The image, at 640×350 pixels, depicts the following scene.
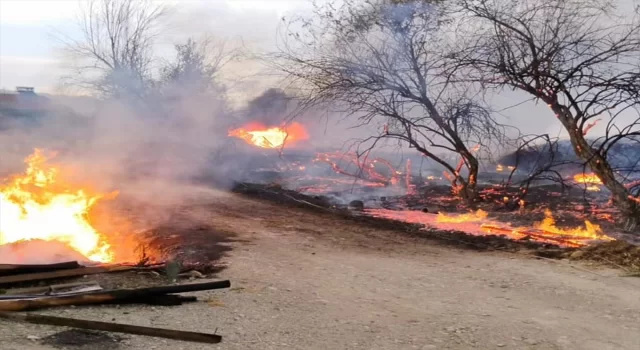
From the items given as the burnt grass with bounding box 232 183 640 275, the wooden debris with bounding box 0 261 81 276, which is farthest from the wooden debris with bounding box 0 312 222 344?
the burnt grass with bounding box 232 183 640 275

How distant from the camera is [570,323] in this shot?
5.10 meters

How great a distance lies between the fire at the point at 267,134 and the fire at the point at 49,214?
7327mm

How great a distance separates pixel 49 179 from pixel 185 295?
776 cm

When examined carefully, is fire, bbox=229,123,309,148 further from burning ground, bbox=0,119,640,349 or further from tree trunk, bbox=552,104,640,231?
tree trunk, bbox=552,104,640,231

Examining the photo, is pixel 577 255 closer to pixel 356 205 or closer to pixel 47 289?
pixel 356 205

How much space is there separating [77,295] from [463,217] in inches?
326

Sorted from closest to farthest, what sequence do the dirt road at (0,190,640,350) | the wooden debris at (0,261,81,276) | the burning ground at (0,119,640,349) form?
1. the dirt road at (0,190,640,350)
2. the burning ground at (0,119,640,349)
3. the wooden debris at (0,261,81,276)

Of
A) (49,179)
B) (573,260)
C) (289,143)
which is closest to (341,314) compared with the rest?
(573,260)

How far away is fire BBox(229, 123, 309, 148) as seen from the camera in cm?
1848

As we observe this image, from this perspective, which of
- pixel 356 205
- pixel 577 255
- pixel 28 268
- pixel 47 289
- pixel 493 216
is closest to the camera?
pixel 47 289

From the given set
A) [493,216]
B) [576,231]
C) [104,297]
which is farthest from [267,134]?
[104,297]

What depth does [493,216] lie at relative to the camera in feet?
37.8

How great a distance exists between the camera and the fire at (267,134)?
18484 millimetres

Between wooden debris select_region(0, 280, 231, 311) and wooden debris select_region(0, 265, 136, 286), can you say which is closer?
wooden debris select_region(0, 280, 231, 311)
